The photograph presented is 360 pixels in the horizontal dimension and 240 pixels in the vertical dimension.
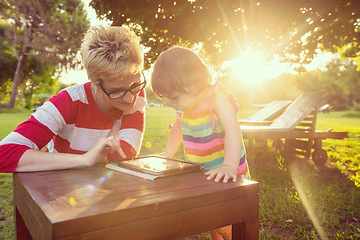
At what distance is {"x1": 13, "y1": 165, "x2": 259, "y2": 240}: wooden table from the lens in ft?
2.31

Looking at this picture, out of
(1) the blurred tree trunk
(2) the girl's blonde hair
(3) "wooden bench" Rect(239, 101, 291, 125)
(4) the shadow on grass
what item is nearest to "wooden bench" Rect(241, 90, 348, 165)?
(4) the shadow on grass

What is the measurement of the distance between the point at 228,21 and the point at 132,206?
538 centimetres

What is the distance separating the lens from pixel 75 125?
171 centimetres

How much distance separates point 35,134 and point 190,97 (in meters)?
0.96

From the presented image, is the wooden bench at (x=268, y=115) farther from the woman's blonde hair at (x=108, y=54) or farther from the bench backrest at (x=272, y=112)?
the woman's blonde hair at (x=108, y=54)

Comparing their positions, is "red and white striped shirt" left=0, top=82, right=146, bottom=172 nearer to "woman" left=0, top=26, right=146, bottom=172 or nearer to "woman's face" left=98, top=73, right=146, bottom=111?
"woman" left=0, top=26, right=146, bottom=172

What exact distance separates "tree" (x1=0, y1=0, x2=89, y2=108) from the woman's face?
21.3 metres

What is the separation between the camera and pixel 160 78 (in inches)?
66.9

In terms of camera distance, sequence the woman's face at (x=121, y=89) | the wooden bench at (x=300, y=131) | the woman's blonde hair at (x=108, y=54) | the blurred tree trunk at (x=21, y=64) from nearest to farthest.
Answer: the woman's blonde hair at (x=108, y=54) → the woman's face at (x=121, y=89) → the wooden bench at (x=300, y=131) → the blurred tree trunk at (x=21, y=64)

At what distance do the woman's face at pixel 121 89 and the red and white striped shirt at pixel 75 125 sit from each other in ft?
0.55

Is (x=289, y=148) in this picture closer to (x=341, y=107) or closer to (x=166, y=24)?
(x=166, y=24)

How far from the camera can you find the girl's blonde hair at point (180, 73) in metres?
1.65

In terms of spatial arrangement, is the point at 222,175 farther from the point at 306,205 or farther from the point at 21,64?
the point at 21,64

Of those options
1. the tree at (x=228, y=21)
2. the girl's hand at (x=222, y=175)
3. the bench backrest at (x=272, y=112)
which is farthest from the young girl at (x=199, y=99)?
the bench backrest at (x=272, y=112)
